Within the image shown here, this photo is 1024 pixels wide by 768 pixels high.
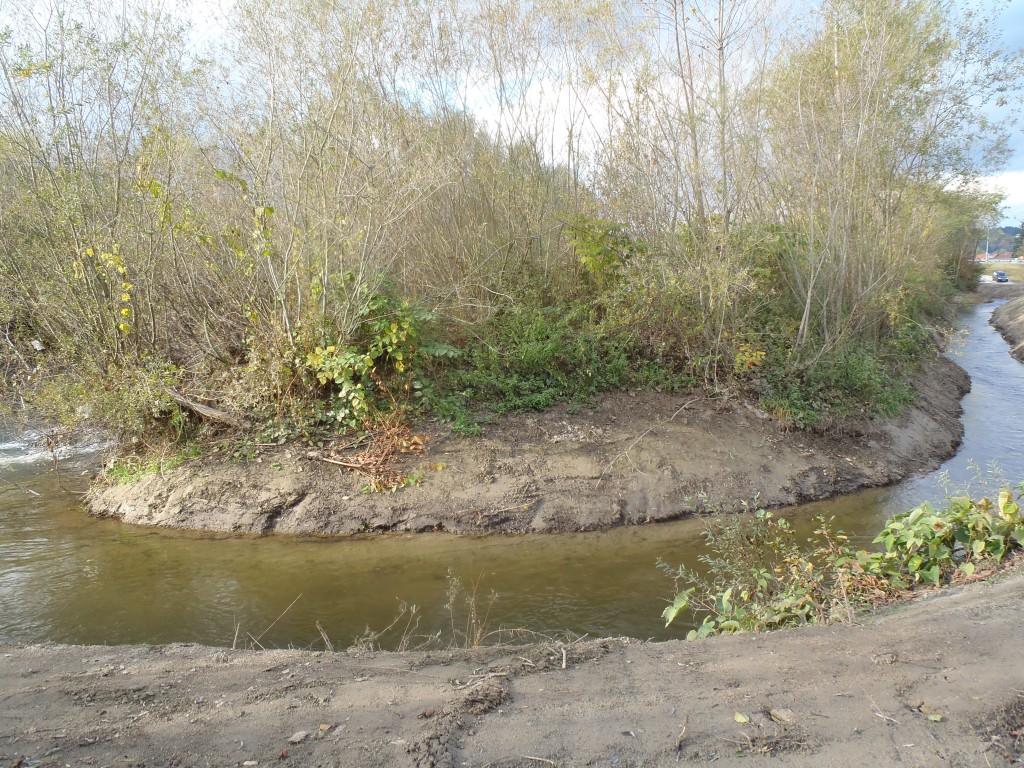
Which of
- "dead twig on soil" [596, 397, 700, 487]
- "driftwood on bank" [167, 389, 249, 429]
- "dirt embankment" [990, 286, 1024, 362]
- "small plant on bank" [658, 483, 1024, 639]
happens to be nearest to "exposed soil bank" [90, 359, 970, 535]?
"dead twig on soil" [596, 397, 700, 487]

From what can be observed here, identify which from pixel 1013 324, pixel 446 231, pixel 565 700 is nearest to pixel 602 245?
pixel 446 231

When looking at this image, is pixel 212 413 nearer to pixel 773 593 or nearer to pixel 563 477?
pixel 563 477

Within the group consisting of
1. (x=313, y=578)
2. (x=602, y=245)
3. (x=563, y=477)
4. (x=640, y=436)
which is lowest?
(x=313, y=578)

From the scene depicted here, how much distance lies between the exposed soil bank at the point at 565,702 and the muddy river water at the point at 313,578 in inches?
55.5

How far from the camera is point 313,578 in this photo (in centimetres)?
704

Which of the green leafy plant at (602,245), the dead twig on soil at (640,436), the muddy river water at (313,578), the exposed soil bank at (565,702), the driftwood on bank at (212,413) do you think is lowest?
the muddy river water at (313,578)

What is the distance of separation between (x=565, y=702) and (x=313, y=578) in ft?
13.6

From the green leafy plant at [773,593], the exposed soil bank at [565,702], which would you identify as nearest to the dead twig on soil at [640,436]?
the green leafy plant at [773,593]

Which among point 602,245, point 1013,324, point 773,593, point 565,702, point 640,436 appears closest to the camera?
point 565,702

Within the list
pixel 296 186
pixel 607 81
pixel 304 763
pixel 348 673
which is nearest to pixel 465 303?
pixel 296 186

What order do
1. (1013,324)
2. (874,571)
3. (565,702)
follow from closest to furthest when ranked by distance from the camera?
(565,702) < (874,571) < (1013,324)

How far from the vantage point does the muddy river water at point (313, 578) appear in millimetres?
5938

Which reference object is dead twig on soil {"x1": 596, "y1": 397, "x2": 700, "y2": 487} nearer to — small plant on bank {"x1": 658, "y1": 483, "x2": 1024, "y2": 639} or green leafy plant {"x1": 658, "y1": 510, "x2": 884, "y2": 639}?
green leafy plant {"x1": 658, "y1": 510, "x2": 884, "y2": 639}

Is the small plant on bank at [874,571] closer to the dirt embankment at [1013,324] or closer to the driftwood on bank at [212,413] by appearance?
the driftwood on bank at [212,413]
